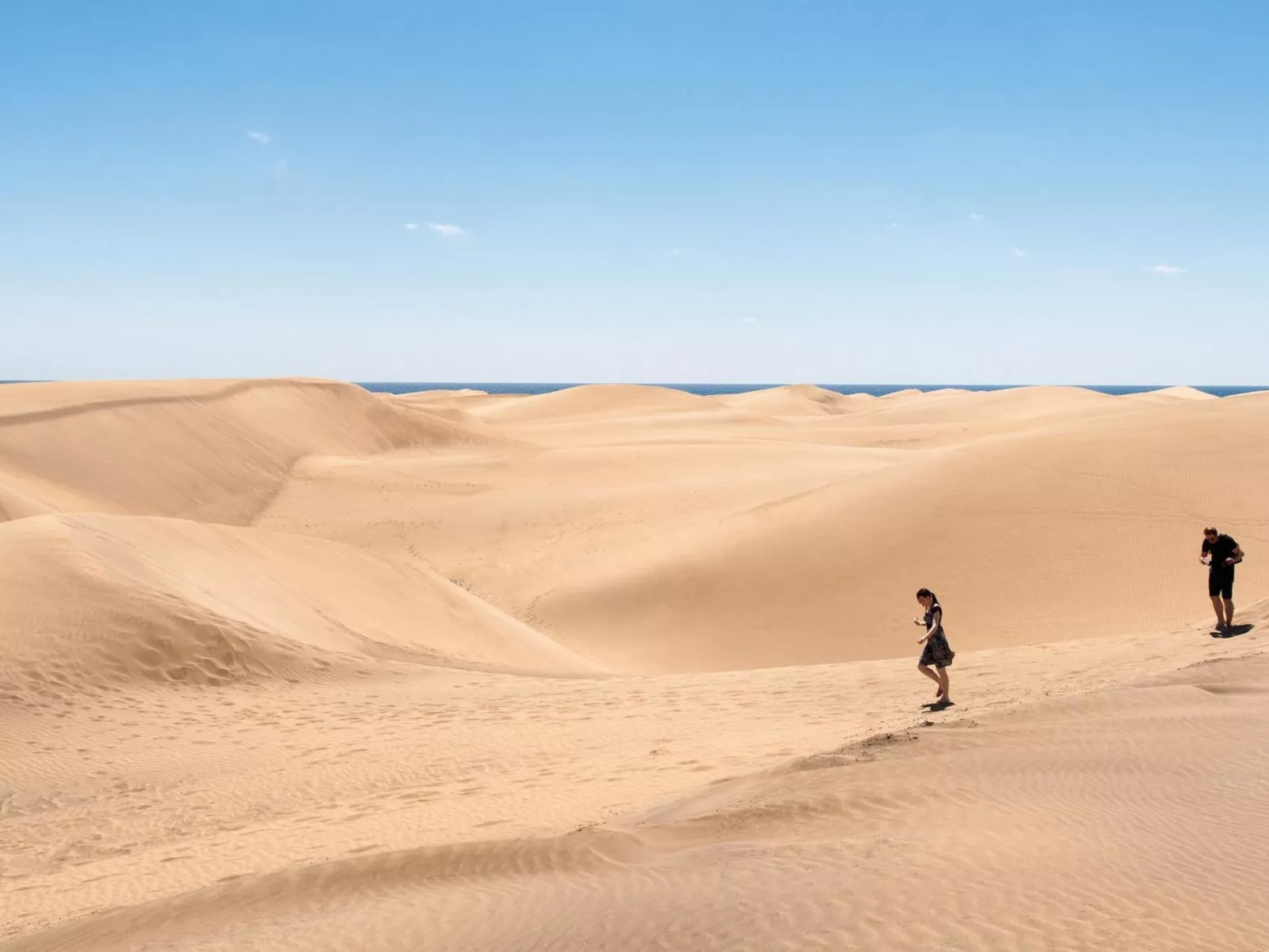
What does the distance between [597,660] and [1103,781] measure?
12.0m

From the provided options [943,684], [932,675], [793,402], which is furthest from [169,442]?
[793,402]

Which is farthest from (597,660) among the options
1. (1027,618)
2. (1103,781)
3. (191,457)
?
(191,457)

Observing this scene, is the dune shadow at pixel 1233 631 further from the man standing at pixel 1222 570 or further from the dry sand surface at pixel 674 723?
the dry sand surface at pixel 674 723

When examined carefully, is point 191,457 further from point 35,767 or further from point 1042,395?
point 1042,395

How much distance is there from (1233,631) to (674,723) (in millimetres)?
6549

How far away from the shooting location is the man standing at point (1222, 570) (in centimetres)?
1065

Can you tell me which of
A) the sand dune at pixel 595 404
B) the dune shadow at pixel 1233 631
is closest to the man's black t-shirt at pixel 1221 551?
the dune shadow at pixel 1233 631

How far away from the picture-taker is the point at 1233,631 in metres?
10.7

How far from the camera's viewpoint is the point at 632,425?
60.2 m

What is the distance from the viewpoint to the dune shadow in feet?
34.6

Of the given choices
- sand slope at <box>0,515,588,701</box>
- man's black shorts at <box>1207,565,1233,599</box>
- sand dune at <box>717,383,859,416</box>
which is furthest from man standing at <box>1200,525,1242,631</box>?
sand dune at <box>717,383,859,416</box>

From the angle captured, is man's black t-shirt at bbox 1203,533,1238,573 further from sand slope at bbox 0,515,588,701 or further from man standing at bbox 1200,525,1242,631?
sand slope at bbox 0,515,588,701

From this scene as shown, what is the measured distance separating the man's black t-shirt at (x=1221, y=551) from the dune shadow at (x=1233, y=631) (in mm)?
674

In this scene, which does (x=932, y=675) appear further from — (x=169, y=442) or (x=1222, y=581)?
(x=169, y=442)
